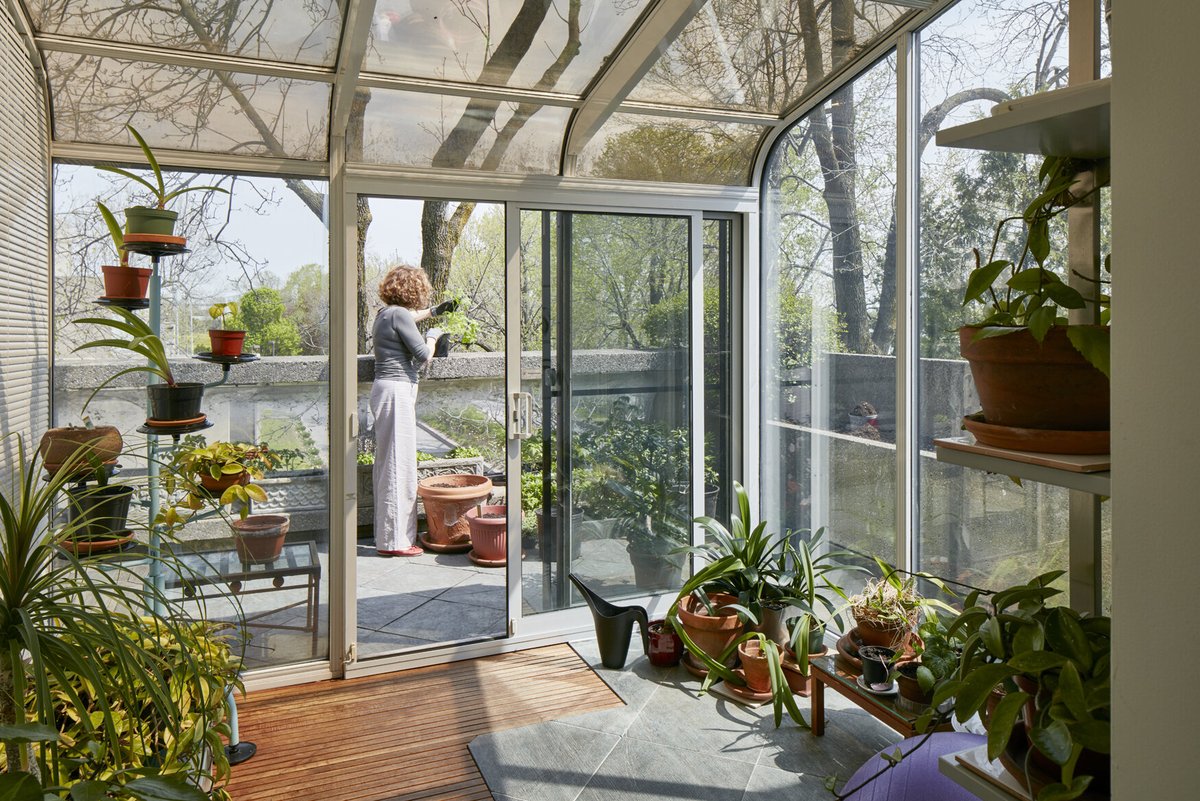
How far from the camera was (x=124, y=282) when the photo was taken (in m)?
2.62

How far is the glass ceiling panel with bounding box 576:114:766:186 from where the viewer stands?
3623 mm

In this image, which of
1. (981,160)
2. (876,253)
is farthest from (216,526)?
(981,160)

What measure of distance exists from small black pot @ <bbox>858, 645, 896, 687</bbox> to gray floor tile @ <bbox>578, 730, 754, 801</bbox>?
1.57ft

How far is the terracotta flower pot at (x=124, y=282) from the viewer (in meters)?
2.61

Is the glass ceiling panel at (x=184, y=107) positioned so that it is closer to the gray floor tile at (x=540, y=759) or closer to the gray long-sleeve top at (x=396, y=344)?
the gray long-sleeve top at (x=396, y=344)

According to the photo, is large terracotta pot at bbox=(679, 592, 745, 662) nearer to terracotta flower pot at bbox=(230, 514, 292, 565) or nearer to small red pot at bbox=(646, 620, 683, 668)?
small red pot at bbox=(646, 620, 683, 668)

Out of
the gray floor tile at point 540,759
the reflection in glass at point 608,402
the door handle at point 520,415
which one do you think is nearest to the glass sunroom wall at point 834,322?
the reflection in glass at point 608,402

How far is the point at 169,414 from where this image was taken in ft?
8.80

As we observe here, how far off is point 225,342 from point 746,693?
231 centimetres

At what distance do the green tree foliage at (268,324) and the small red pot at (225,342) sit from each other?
335 mm

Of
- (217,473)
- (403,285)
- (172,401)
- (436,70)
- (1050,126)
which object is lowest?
(217,473)

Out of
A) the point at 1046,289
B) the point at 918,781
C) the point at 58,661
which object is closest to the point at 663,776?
the point at 918,781

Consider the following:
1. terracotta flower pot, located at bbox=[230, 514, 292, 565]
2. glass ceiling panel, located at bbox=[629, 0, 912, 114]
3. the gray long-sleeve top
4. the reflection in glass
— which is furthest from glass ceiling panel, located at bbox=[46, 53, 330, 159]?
terracotta flower pot, located at bbox=[230, 514, 292, 565]

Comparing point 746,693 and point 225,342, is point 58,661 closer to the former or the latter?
point 225,342
